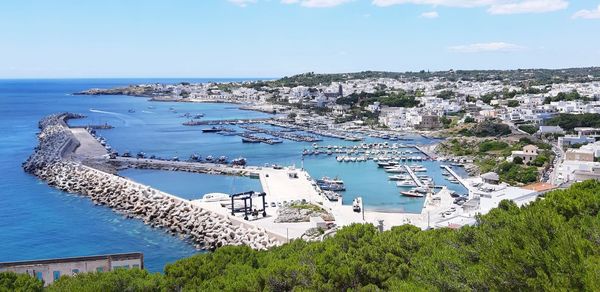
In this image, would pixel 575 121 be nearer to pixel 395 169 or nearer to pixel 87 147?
pixel 395 169

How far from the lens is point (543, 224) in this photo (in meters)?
7.04

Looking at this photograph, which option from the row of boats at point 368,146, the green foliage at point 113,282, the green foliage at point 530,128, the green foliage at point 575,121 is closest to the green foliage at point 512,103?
the green foliage at point 575,121

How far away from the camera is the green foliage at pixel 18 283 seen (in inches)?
327

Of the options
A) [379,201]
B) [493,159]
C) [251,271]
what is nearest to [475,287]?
[251,271]

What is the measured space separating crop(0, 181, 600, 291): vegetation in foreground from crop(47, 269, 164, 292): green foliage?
16 mm

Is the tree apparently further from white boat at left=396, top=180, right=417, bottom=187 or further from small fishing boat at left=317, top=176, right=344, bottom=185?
small fishing boat at left=317, top=176, right=344, bottom=185

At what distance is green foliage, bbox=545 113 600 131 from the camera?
144 feet

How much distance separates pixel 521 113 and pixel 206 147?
29.7 m

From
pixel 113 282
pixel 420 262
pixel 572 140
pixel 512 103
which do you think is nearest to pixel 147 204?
pixel 113 282

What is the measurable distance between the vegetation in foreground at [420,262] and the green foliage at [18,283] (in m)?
0.02

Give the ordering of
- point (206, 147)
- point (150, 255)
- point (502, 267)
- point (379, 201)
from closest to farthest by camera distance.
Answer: point (502, 267) < point (150, 255) < point (379, 201) < point (206, 147)

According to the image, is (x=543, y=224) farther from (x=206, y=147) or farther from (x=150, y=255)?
(x=206, y=147)

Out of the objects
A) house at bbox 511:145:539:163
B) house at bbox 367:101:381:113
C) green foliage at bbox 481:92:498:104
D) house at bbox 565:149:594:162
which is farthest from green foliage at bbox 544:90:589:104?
house at bbox 565:149:594:162

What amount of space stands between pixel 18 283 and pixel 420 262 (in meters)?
6.31
